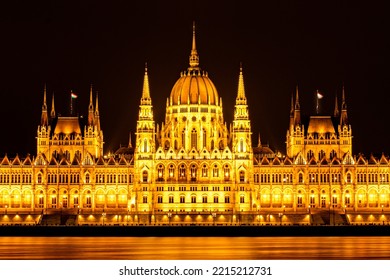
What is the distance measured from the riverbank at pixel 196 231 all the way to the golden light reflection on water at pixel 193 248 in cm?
554

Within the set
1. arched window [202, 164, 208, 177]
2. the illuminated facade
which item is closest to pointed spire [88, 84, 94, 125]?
the illuminated facade

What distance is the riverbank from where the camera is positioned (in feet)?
382

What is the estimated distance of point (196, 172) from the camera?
134625mm

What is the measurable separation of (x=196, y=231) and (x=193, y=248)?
25135mm

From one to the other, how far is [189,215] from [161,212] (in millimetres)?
4761

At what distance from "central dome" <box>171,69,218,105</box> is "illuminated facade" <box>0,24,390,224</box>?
125 millimetres

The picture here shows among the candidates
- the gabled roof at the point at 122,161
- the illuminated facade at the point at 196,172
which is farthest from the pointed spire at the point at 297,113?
the gabled roof at the point at 122,161

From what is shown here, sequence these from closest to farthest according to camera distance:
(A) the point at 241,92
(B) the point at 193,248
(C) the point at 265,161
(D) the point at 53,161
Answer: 1. (B) the point at 193,248
2. (C) the point at 265,161
3. (A) the point at 241,92
4. (D) the point at 53,161

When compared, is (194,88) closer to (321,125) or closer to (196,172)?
(196,172)

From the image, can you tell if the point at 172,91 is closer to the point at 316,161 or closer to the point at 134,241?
the point at 316,161

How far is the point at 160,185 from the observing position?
134 meters

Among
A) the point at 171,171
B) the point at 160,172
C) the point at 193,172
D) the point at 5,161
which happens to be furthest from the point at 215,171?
the point at 5,161
